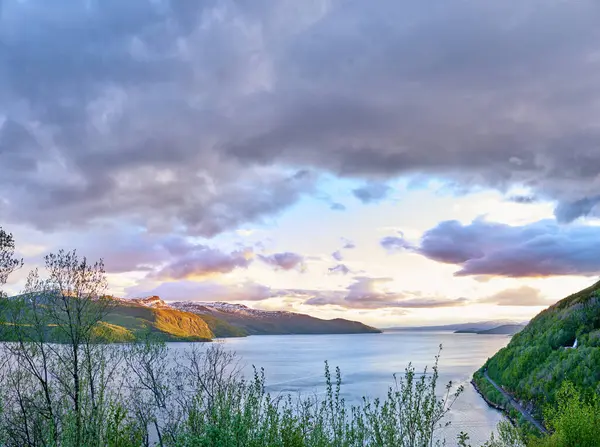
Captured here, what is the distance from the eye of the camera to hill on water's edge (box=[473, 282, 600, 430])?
44.4 meters

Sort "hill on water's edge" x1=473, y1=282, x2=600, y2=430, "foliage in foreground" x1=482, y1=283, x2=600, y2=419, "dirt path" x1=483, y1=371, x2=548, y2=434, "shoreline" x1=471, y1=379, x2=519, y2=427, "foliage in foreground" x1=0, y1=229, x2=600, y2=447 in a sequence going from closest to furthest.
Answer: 1. "foliage in foreground" x1=0, y1=229, x2=600, y2=447
2. "dirt path" x1=483, y1=371, x2=548, y2=434
3. "foliage in foreground" x1=482, y1=283, x2=600, y2=419
4. "hill on water's edge" x1=473, y1=282, x2=600, y2=430
5. "shoreline" x1=471, y1=379, x2=519, y2=427

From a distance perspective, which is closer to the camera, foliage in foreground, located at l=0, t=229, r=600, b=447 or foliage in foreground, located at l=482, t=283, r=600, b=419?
foliage in foreground, located at l=0, t=229, r=600, b=447

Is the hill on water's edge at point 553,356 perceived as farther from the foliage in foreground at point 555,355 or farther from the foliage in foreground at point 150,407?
the foliage in foreground at point 150,407

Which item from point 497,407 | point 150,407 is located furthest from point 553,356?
point 150,407

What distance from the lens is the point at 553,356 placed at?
51906 mm

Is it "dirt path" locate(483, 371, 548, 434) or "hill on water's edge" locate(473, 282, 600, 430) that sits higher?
"hill on water's edge" locate(473, 282, 600, 430)

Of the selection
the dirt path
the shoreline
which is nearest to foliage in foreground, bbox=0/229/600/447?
the dirt path

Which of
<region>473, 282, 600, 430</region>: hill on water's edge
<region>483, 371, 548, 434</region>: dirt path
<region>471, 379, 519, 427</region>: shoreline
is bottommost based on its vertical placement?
<region>471, 379, 519, 427</region>: shoreline

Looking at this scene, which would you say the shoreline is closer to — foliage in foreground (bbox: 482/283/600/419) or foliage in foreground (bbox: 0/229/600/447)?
foliage in foreground (bbox: 482/283/600/419)

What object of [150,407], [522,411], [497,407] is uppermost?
[150,407]

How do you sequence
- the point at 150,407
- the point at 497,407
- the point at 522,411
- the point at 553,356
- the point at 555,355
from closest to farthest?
the point at 150,407 < the point at 522,411 < the point at 555,355 < the point at 553,356 < the point at 497,407

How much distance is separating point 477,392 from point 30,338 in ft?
195

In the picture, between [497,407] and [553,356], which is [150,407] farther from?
[553,356]

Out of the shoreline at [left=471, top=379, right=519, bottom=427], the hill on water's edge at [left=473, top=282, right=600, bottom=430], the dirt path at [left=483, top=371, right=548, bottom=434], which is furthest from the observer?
the shoreline at [left=471, top=379, right=519, bottom=427]
